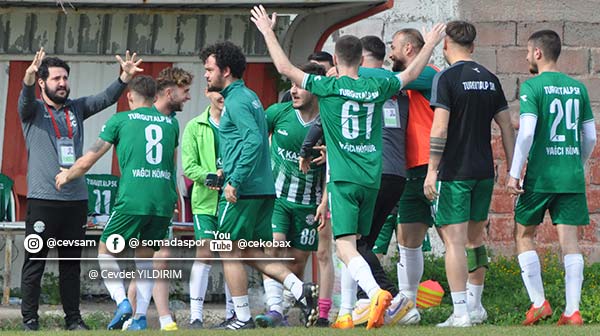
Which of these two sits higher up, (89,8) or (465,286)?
(89,8)

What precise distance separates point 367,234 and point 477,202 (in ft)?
2.98

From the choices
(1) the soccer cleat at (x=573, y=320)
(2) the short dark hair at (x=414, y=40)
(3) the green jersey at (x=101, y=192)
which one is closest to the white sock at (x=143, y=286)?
(3) the green jersey at (x=101, y=192)

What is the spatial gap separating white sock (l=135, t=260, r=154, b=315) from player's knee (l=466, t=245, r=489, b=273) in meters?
2.46

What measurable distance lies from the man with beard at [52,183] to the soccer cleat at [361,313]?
2.26 m

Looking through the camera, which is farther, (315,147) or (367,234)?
(315,147)

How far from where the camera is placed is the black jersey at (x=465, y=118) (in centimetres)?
1034

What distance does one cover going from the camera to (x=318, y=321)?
11.1m

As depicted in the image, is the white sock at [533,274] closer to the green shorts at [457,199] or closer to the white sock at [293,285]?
the green shorts at [457,199]

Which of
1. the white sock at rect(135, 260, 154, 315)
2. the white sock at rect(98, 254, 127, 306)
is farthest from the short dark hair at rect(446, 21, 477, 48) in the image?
the white sock at rect(98, 254, 127, 306)

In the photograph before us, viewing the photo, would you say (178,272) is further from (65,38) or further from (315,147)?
(65,38)

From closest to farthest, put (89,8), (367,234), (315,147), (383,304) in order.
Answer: (383,304) → (367,234) → (315,147) → (89,8)

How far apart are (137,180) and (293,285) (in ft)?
4.66

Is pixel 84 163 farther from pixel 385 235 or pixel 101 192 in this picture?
pixel 385 235

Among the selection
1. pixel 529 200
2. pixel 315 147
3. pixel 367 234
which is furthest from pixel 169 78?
pixel 529 200
